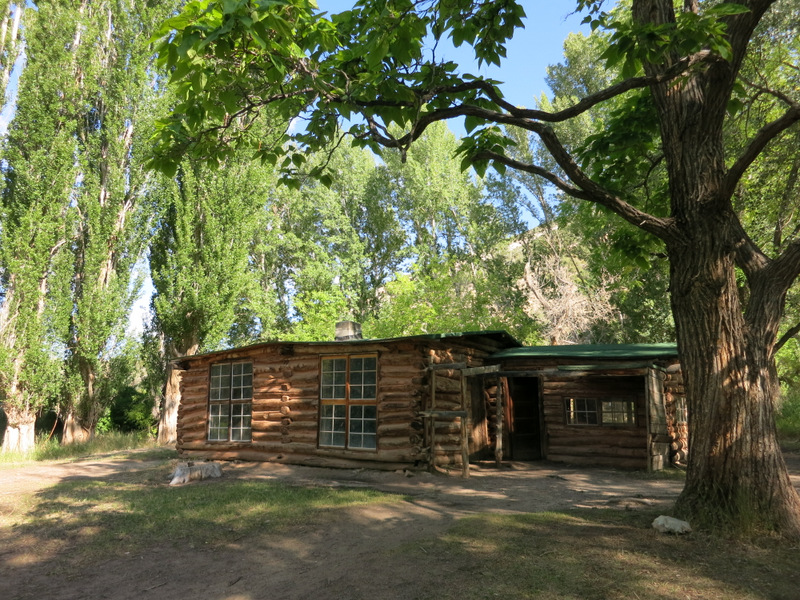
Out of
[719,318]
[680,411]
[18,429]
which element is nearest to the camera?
[719,318]

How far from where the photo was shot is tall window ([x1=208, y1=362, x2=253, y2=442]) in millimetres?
15125

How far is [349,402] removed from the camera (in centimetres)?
1321

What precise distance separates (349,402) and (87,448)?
13.2 m

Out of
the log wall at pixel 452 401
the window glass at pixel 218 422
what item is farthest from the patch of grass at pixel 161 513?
the window glass at pixel 218 422

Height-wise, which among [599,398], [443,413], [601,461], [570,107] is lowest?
[601,461]

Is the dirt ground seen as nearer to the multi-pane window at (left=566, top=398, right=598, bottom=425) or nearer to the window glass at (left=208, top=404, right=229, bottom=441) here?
the multi-pane window at (left=566, top=398, right=598, bottom=425)

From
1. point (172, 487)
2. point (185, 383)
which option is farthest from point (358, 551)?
point (185, 383)

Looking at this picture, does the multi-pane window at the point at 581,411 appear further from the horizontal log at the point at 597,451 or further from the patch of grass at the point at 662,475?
the patch of grass at the point at 662,475

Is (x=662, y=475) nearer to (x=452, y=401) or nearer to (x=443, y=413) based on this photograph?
(x=452, y=401)

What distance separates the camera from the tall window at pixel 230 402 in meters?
15.1

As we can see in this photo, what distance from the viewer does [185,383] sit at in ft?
55.3

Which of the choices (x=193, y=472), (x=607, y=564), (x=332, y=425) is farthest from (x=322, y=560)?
(x=332, y=425)

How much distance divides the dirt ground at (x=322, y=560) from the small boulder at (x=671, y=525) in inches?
69.7

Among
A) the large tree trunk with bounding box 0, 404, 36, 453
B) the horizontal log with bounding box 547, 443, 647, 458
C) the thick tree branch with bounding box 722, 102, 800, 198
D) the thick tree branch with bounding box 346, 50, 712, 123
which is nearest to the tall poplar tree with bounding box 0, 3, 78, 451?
the large tree trunk with bounding box 0, 404, 36, 453
